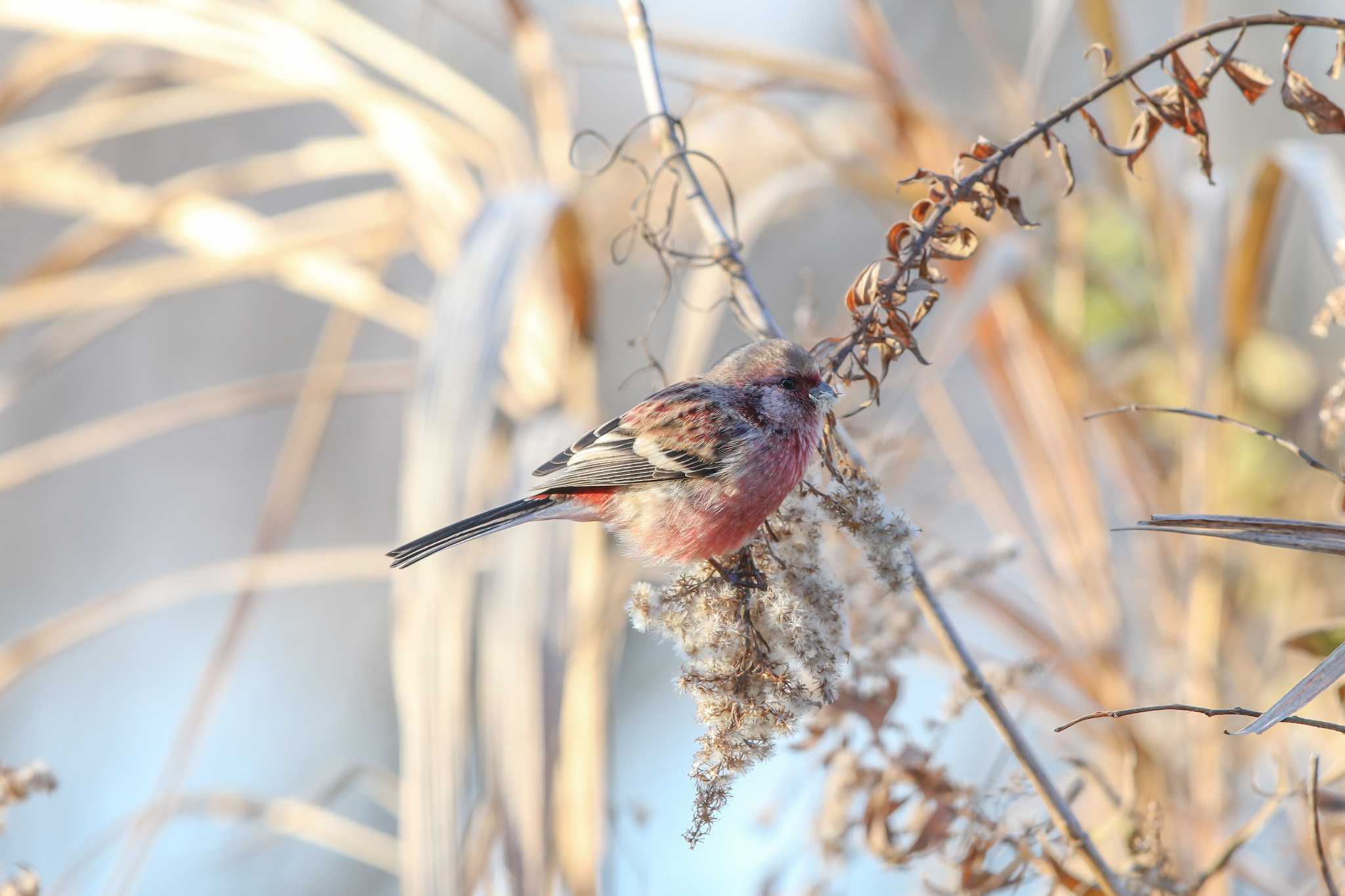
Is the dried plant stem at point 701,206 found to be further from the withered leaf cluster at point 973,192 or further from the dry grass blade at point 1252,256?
the dry grass blade at point 1252,256

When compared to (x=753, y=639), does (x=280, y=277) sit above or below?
above

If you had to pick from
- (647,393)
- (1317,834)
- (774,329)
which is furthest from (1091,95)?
(647,393)

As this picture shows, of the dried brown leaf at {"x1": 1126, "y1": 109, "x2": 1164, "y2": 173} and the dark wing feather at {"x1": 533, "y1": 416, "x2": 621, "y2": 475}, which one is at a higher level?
the dried brown leaf at {"x1": 1126, "y1": 109, "x2": 1164, "y2": 173}

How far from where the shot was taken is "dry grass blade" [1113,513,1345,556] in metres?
0.95

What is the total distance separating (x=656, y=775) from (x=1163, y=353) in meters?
1.82

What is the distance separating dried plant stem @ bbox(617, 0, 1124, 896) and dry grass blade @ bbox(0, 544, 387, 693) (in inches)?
49.2

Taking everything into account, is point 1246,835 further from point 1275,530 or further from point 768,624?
point 768,624

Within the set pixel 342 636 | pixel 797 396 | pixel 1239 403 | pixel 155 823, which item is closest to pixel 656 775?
pixel 155 823

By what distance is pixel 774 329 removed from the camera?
4.17 feet

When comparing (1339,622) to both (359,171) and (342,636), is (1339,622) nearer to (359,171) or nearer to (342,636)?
(359,171)

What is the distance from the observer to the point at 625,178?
9.91 ft

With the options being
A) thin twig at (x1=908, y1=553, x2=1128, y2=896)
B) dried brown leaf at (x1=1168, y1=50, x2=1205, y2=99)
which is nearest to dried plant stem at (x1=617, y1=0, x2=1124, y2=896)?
thin twig at (x1=908, y1=553, x2=1128, y2=896)

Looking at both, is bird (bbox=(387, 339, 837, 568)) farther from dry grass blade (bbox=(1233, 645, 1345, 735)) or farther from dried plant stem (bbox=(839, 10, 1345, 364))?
dry grass blade (bbox=(1233, 645, 1345, 735))

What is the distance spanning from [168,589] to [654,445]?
147cm
